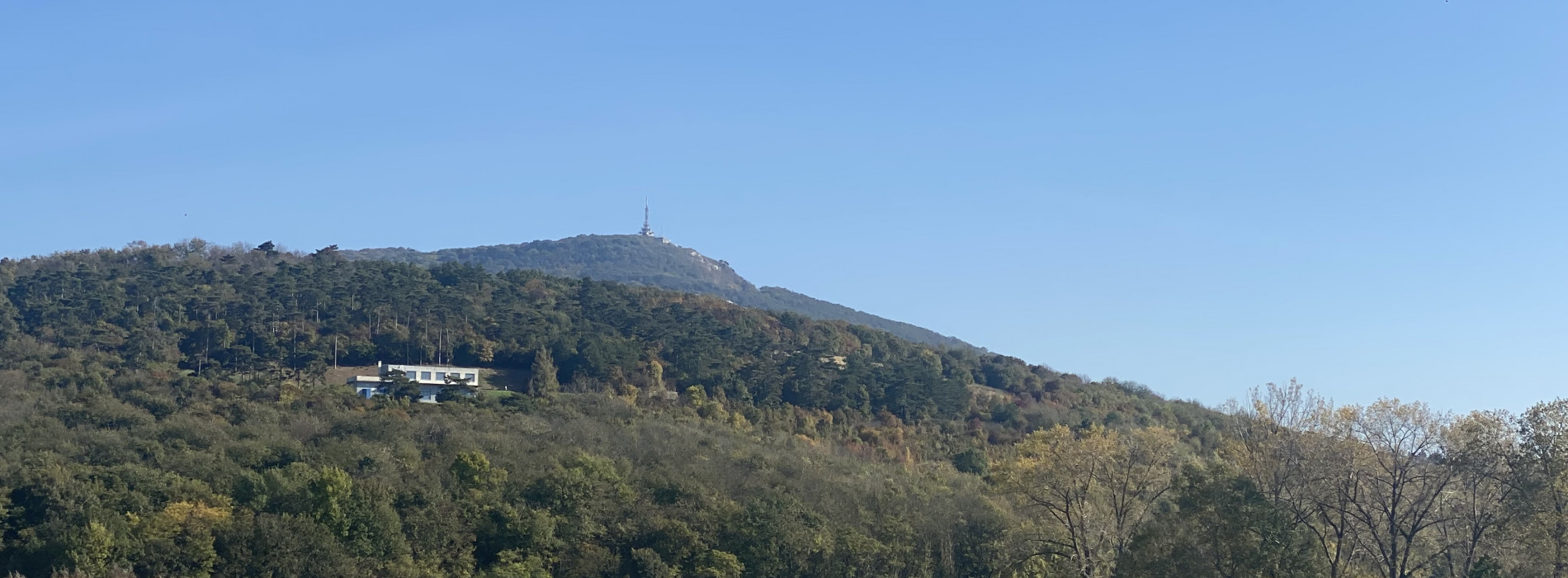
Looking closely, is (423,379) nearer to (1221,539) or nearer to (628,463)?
(628,463)

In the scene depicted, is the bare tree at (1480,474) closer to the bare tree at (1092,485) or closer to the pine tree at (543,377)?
the bare tree at (1092,485)

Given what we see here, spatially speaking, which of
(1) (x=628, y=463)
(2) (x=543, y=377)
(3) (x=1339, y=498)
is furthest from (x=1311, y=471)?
(2) (x=543, y=377)

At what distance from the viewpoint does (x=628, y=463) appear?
5981 centimetres

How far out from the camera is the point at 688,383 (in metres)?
92.7

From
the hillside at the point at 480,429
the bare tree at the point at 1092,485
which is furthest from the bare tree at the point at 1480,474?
the hillside at the point at 480,429

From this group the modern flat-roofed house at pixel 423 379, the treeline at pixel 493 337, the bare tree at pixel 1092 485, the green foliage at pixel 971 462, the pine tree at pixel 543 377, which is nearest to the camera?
the bare tree at pixel 1092 485

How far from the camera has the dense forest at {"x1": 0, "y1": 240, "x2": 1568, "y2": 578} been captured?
1505 inches

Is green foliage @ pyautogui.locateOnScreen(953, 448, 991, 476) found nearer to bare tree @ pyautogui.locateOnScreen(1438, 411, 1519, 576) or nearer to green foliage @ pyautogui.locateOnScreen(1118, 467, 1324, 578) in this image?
green foliage @ pyautogui.locateOnScreen(1118, 467, 1324, 578)

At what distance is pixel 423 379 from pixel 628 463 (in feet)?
106

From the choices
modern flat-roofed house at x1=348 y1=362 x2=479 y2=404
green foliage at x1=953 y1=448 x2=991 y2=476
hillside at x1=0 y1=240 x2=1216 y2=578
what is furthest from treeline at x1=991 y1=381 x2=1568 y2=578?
modern flat-roofed house at x1=348 y1=362 x2=479 y2=404

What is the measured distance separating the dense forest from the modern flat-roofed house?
1766 mm

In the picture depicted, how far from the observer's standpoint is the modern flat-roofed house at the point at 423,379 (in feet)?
262

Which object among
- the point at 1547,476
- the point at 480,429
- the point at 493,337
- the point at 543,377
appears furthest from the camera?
the point at 493,337

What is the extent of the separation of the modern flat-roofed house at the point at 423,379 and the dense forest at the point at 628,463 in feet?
5.79
